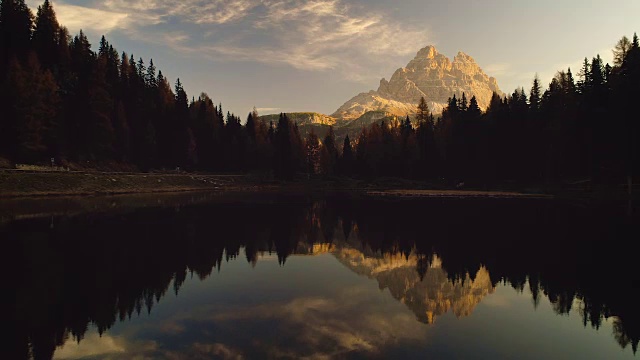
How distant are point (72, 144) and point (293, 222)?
63477 mm

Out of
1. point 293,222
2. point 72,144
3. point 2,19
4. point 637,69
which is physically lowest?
point 293,222

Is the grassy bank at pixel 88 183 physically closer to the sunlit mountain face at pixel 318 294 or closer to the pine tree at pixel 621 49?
the sunlit mountain face at pixel 318 294

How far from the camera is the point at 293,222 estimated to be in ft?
111

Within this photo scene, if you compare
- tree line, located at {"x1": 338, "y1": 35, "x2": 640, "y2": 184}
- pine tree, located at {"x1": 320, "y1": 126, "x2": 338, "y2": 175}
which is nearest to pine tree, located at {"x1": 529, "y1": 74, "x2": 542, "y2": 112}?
tree line, located at {"x1": 338, "y1": 35, "x2": 640, "y2": 184}

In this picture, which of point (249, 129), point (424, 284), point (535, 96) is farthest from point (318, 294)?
point (249, 129)

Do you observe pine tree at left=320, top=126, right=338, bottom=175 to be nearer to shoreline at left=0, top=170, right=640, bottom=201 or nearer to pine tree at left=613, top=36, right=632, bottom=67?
shoreline at left=0, top=170, right=640, bottom=201

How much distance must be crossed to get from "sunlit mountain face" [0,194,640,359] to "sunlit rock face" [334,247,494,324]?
83mm

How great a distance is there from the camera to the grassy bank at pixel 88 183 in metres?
50.4

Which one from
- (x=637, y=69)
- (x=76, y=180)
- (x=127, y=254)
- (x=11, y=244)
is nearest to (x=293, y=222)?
(x=127, y=254)

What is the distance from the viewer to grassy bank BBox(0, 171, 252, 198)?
50.4 m

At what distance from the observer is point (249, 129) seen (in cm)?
13762

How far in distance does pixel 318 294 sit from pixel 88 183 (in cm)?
6114

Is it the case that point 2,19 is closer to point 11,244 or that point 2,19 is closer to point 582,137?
point 11,244

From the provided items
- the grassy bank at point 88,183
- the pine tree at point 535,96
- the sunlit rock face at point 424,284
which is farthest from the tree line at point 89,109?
the pine tree at point 535,96
